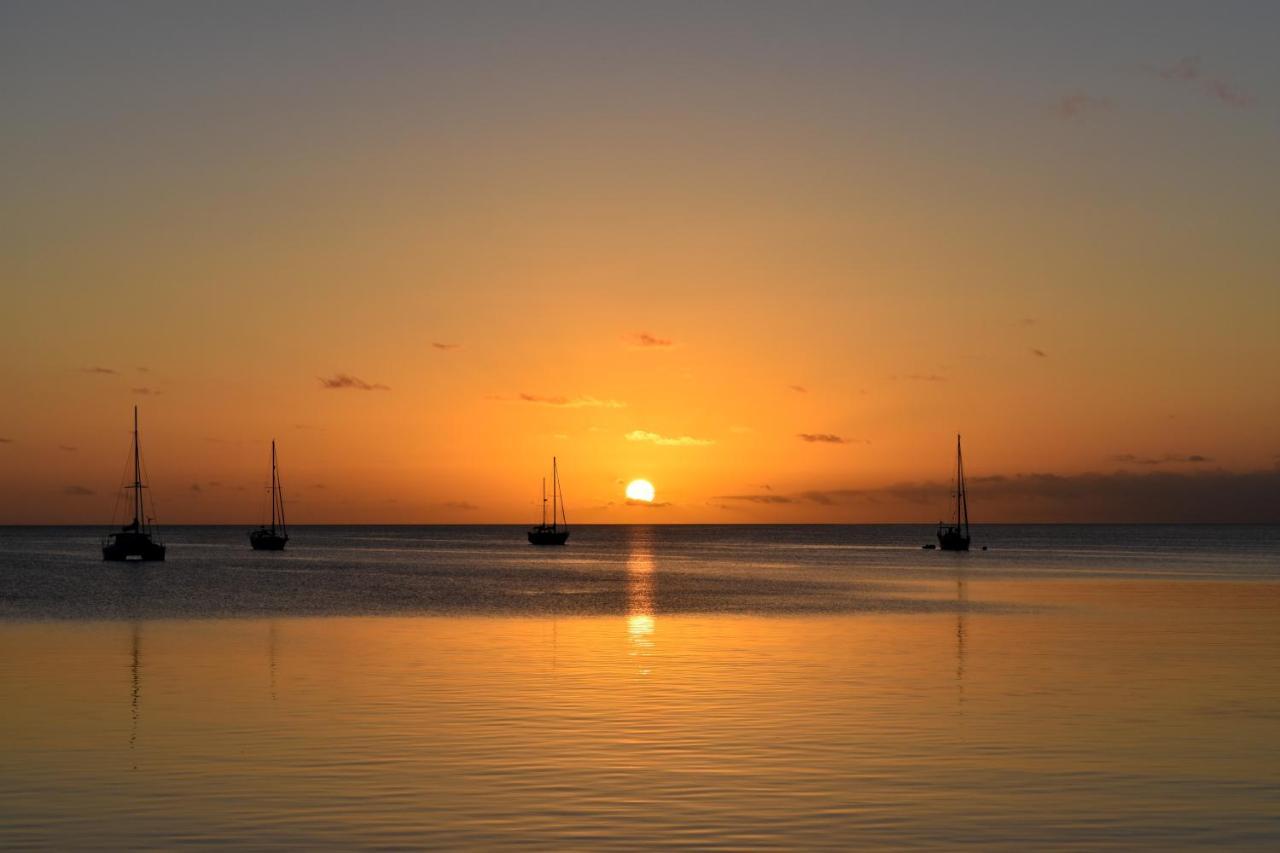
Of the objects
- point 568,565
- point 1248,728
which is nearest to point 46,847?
point 1248,728

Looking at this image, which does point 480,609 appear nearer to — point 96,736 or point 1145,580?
point 96,736

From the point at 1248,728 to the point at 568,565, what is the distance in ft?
460

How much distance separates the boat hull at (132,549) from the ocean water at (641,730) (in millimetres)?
85335

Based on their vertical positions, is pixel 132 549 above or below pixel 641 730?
above

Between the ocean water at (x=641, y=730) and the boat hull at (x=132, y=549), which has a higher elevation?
the boat hull at (x=132, y=549)

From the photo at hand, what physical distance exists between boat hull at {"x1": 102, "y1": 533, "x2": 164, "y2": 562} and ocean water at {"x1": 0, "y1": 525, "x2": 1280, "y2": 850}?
8534cm

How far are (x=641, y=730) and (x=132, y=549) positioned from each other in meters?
135

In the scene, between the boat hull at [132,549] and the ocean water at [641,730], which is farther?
the boat hull at [132,549]

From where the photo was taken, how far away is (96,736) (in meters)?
31.5

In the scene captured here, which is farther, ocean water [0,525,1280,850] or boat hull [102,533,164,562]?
boat hull [102,533,164,562]

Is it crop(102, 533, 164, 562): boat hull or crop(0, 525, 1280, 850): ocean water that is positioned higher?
crop(102, 533, 164, 562): boat hull

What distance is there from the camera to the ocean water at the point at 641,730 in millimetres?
22484

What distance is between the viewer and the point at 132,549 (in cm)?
15475

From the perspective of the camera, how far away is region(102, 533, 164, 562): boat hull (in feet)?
506
